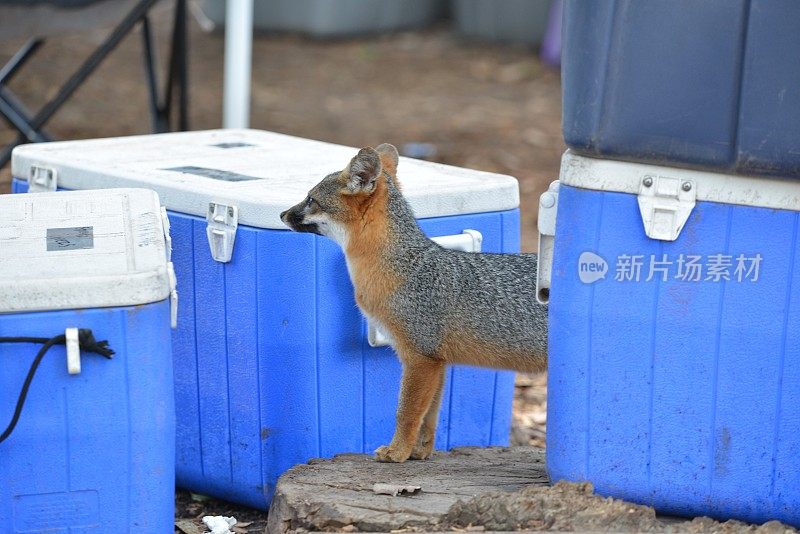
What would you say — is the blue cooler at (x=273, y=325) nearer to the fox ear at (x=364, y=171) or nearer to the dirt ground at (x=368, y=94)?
the fox ear at (x=364, y=171)

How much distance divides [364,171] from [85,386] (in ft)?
3.82

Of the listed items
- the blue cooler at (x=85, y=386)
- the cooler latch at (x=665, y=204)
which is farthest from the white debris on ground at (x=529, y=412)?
the blue cooler at (x=85, y=386)

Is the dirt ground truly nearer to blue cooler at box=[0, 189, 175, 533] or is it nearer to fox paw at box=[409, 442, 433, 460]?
fox paw at box=[409, 442, 433, 460]

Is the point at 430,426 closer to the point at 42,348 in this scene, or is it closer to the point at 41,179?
the point at 42,348

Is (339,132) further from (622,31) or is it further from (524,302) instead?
(622,31)

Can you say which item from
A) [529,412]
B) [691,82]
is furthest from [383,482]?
[529,412]

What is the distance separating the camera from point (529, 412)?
521cm

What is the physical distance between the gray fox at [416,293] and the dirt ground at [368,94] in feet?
10.8

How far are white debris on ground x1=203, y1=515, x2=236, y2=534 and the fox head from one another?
961 millimetres

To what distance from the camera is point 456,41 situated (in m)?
13.3

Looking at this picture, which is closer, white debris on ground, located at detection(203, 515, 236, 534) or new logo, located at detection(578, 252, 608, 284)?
new logo, located at detection(578, 252, 608, 284)

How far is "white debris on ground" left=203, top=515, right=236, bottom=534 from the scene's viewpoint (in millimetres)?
3703

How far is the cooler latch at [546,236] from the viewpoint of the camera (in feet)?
10.2

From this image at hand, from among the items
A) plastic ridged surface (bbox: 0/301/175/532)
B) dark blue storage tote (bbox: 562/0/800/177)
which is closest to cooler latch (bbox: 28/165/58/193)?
plastic ridged surface (bbox: 0/301/175/532)
